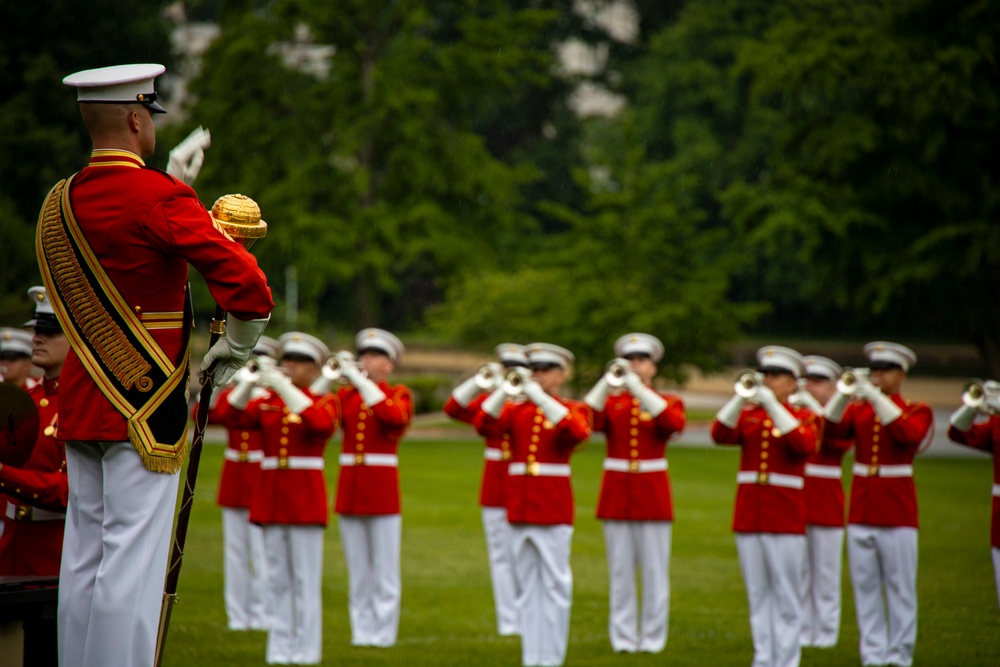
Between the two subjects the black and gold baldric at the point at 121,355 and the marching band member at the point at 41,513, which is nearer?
the black and gold baldric at the point at 121,355

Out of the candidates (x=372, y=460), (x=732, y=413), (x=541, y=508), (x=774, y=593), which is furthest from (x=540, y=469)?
(x=774, y=593)

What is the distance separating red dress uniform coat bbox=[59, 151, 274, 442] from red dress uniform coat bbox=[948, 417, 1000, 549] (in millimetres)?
5837

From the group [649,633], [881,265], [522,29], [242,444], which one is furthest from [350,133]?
[649,633]

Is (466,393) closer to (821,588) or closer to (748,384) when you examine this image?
(748,384)

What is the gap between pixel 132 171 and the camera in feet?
12.3

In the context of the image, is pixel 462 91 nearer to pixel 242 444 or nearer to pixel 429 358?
pixel 429 358

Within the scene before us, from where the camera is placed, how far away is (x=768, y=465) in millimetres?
8492

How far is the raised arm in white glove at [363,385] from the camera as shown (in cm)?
895

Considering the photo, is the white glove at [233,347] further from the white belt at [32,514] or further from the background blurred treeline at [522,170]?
the background blurred treeline at [522,170]

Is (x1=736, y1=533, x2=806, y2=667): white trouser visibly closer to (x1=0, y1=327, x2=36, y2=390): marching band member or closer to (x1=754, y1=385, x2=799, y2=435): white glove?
(x1=754, y1=385, x2=799, y2=435): white glove

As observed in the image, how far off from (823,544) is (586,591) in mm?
2912

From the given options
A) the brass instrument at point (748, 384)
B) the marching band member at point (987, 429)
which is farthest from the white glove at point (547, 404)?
the marching band member at point (987, 429)

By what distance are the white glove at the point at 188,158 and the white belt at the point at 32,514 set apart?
6.53 ft

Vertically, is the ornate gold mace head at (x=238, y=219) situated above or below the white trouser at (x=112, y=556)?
above
